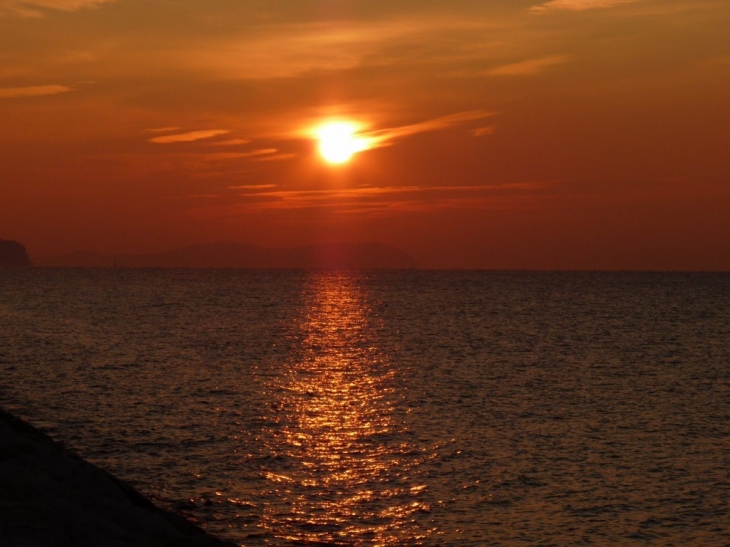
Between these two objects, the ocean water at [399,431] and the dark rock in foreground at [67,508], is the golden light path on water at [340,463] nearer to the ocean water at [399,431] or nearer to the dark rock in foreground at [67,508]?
the ocean water at [399,431]

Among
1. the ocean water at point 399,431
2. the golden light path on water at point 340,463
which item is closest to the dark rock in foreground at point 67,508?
the ocean water at point 399,431

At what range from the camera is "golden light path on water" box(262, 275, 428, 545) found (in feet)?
82.7

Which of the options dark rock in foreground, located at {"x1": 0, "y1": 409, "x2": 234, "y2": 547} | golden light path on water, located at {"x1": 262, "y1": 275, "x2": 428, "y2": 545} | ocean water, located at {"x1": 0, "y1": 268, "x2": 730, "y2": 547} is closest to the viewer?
dark rock in foreground, located at {"x1": 0, "y1": 409, "x2": 234, "y2": 547}

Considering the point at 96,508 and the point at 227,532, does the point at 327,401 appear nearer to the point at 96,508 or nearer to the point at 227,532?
the point at 227,532

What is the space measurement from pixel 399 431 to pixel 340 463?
6.75m

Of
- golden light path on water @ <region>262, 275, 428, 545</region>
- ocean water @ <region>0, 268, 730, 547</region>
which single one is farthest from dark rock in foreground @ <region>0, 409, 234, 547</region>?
golden light path on water @ <region>262, 275, 428, 545</region>

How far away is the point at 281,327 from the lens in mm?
107500

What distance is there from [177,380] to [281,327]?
52124 millimetres

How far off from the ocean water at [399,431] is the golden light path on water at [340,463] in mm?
108

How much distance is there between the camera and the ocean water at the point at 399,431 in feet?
85.4

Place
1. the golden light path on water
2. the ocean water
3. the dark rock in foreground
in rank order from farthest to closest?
the ocean water < the golden light path on water < the dark rock in foreground

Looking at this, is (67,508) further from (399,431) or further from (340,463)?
(399,431)

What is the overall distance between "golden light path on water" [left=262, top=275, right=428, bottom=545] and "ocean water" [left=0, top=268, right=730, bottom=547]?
0.35 feet

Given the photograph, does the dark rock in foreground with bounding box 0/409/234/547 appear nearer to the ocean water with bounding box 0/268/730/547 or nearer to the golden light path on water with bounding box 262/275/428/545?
the ocean water with bounding box 0/268/730/547
